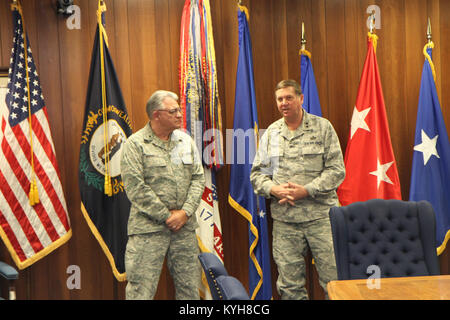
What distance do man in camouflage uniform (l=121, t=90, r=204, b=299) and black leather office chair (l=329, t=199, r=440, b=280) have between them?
0.89m

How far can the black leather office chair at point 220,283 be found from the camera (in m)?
1.14

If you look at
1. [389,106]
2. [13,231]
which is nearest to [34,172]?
[13,231]

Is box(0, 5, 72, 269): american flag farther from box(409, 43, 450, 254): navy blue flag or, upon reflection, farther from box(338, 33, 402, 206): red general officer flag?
box(409, 43, 450, 254): navy blue flag

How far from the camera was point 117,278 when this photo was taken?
313 cm

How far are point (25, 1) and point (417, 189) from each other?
10.5ft

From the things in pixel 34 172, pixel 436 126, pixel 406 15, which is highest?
pixel 406 15

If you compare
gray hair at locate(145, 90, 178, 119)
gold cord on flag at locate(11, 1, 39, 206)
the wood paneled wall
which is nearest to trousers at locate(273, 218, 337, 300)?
the wood paneled wall

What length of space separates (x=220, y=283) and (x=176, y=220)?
1391mm

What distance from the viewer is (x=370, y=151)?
334 cm

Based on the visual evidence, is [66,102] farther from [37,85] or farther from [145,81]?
[145,81]

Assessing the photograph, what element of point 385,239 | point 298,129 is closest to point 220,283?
point 385,239

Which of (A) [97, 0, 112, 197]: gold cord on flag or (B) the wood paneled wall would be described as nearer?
(A) [97, 0, 112, 197]: gold cord on flag

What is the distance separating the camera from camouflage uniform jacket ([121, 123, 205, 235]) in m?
2.56

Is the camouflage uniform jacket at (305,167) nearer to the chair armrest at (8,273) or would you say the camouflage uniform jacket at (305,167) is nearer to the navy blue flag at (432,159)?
the navy blue flag at (432,159)
